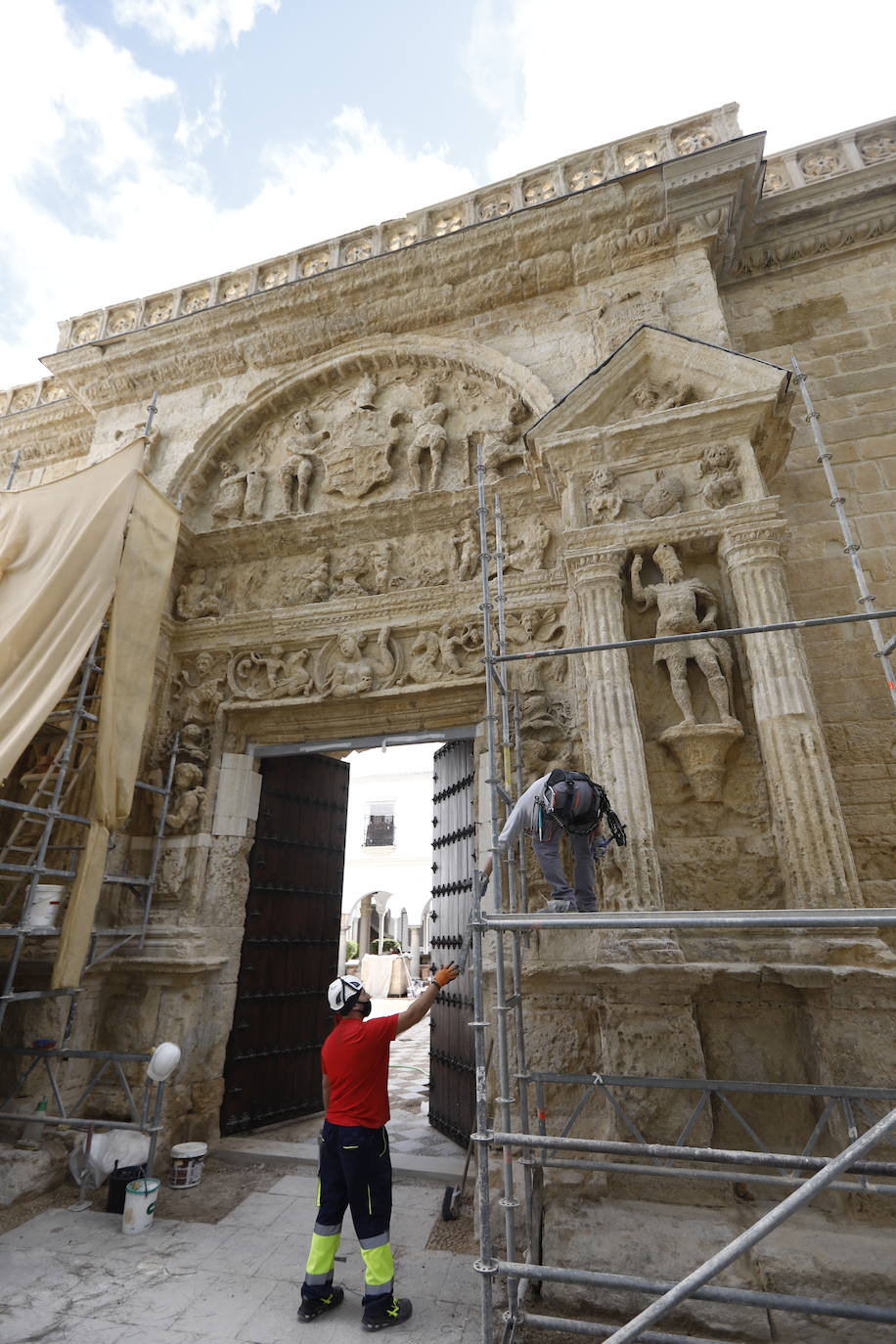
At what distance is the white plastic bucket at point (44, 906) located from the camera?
4012 mm

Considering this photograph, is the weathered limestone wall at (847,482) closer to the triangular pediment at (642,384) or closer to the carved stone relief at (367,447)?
the triangular pediment at (642,384)

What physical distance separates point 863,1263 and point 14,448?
9.82 m

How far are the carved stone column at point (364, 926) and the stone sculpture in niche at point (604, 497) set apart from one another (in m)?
15.4

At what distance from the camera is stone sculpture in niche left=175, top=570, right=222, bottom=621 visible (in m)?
5.84

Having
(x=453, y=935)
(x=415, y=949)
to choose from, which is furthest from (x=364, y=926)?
(x=453, y=935)

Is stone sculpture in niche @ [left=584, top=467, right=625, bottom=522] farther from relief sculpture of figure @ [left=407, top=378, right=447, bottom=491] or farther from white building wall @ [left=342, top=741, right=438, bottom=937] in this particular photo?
white building wall @ [left=342, top=741, right=438, bottom=937]

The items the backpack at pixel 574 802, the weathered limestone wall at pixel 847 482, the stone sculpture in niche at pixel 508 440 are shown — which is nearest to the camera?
the backpack at pixel 574 802

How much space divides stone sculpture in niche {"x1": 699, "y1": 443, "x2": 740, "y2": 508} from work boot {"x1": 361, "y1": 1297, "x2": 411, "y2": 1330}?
421 centimetres

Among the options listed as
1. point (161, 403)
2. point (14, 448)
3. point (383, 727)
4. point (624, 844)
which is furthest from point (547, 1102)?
point (14, 448)

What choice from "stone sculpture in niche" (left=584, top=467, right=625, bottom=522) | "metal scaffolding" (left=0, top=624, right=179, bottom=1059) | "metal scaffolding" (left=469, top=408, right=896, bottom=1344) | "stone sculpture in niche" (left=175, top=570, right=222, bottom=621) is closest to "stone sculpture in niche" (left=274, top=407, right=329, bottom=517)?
"stone sculpture in niche" (left=175, top=570, right=222, bottom=621)

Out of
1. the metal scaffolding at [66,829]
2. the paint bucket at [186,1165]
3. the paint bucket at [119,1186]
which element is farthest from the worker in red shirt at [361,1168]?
the metal scaffolding at [66,829]

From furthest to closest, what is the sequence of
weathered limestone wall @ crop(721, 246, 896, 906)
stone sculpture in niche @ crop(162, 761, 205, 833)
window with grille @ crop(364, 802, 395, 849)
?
1. window with grille @ crop(364, 802, 395, 849)
2. stone sculpture in niche @ crop(162, 761, 205, 833)
3. weathered limestone wall @ crop(721, 246, 896, 906)

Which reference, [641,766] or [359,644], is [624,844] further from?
[359,644]

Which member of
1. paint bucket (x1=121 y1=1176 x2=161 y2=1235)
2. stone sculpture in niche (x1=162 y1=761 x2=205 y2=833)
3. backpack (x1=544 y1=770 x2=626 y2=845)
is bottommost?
paint bucket (x1=121 y1=1176 x2=161 y2=1235)
